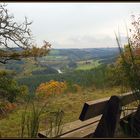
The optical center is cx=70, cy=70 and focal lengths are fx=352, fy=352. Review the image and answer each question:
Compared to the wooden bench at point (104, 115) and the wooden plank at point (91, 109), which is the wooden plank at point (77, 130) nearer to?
the wooden bench at point (104, 115)

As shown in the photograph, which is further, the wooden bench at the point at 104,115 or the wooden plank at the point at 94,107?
the wooden bench at the point at 104,115

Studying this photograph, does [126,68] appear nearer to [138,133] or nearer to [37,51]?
[138,133]

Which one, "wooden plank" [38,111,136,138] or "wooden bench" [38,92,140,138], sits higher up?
"wooden bench" [38,92,140,138]

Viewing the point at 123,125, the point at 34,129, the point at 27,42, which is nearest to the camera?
the point at 34,129

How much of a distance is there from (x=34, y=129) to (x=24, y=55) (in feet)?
32.3

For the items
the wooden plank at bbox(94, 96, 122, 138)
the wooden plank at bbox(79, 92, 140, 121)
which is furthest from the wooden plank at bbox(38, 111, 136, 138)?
the wooden plank at bbox(79, 92, 140, 121)

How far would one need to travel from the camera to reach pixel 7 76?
14.7m

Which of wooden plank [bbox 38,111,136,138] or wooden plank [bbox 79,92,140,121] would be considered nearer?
wooden plank [bbox 79,92,140,121]

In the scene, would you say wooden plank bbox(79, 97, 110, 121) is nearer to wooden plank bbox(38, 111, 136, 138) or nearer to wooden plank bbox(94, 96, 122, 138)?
wooden plank bbox(94, 96, 122, 138)

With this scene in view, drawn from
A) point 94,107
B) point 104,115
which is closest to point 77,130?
point 104,115

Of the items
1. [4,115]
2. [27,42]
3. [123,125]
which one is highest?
[27,42]

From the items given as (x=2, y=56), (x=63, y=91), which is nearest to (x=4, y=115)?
(x=2, y=56)

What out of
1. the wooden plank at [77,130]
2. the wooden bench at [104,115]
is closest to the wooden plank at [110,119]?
the wooden bench at [104,115]

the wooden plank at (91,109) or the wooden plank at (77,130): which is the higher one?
the wooden plank at (91,109)
